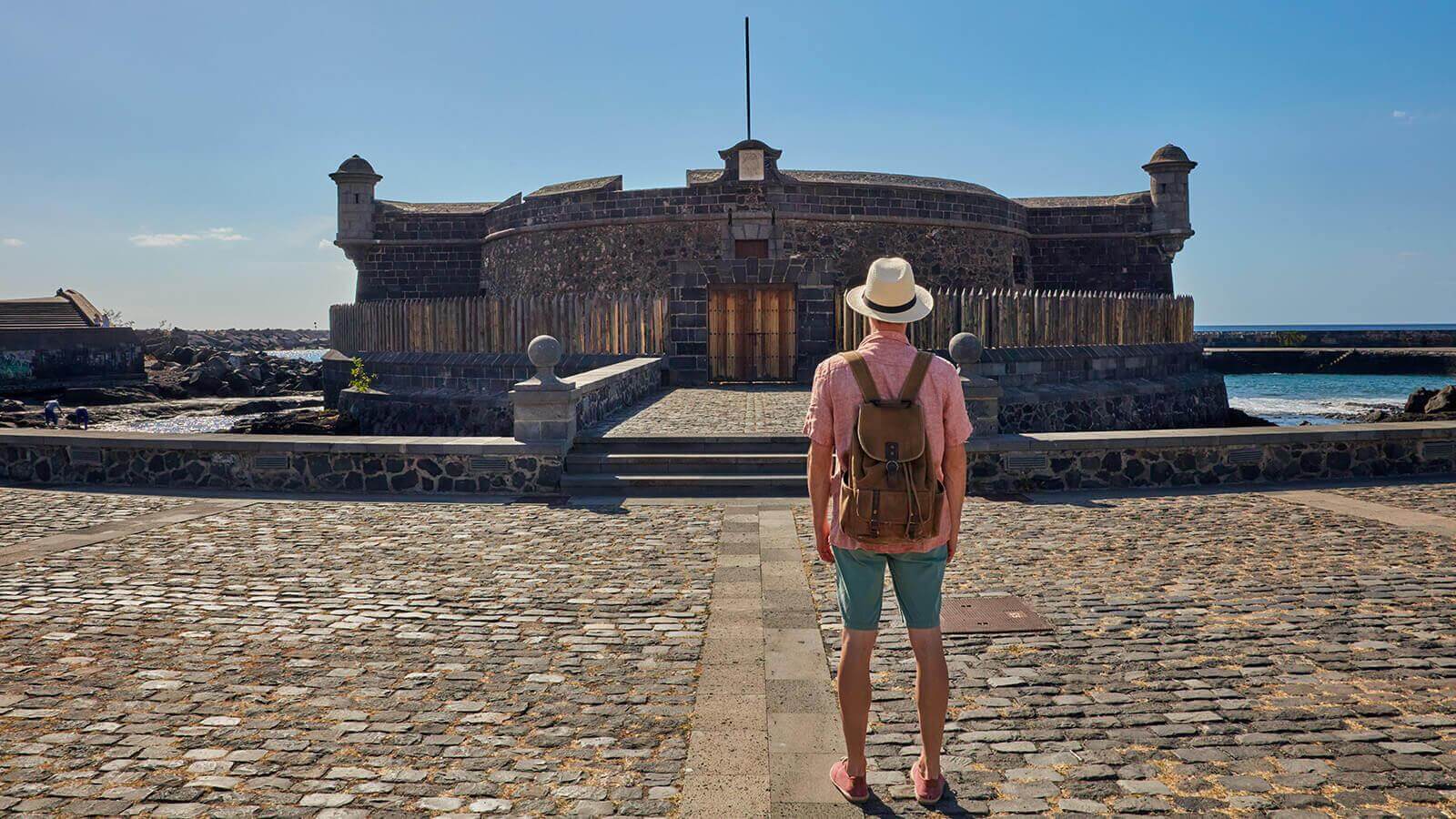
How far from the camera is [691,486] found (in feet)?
32.7

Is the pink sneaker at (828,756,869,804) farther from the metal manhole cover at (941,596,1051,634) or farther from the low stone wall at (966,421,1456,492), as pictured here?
the low stone wall at (966,421,1456,492)

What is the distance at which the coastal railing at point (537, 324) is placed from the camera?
19703mm

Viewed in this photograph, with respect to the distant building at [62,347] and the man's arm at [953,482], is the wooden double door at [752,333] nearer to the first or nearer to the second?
the man's arm at [953,482]

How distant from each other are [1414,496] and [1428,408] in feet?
57.9

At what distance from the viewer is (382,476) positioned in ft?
33.2

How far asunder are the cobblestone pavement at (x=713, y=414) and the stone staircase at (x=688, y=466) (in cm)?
29

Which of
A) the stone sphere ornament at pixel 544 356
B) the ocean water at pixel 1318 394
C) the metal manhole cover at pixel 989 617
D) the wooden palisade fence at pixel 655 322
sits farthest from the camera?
the ocean water at pixel 1318 394

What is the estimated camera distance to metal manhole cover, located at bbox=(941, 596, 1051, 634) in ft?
17.1

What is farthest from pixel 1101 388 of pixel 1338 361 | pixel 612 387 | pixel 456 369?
pixel 1338 361

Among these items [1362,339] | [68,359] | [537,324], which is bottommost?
[68,359]

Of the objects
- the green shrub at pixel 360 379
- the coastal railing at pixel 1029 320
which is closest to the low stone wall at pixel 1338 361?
the coastal railing at pixel 1029 320

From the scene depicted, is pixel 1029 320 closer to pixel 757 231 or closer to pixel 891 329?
pixel 757 231

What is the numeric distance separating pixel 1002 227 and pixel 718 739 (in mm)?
23686

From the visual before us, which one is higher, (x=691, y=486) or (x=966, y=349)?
(x=966, y=349)
